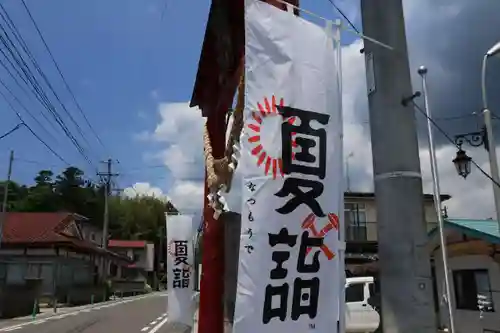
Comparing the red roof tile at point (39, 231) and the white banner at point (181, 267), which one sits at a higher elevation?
the red roof tile at point (39, 231)

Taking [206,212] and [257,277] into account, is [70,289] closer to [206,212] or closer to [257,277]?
[206,212]

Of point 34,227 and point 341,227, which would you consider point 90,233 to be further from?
point 341,227

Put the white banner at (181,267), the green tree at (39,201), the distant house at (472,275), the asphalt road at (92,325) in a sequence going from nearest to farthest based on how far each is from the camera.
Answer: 1. the distant house at (472,275)
2. the white banner at (181,267)
3. the asphalt road at (92,325)
4. the green tree at (39,201)

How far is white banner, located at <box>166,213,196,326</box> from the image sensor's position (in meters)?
12.3

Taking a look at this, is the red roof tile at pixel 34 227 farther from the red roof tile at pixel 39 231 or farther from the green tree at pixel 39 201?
the green tree at pixel 39 201

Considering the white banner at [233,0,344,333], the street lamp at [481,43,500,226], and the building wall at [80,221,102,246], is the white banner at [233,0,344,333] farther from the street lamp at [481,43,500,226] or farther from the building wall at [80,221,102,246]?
the building wall at [80,221,102,246]

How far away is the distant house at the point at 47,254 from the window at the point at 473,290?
2678cm

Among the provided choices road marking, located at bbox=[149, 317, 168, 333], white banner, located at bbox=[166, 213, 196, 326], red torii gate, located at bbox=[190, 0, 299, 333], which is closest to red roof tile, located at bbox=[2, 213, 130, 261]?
road marking, located at bbox=[149, 317, 168, 333]

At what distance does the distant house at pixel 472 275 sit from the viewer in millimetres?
10477

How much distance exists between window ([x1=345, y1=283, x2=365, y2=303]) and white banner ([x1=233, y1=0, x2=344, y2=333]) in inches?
450

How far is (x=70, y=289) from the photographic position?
116 ft

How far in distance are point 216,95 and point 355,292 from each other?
366 inches

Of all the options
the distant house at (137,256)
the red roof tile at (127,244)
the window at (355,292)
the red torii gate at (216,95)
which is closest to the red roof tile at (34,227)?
the distant house at (137,256)

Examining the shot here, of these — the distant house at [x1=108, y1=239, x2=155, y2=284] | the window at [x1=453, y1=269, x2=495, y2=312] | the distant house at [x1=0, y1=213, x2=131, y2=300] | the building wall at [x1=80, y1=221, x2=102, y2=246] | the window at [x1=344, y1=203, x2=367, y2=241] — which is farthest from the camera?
the distant house at [x1=108, y1=239, x2=155, y2=284]
